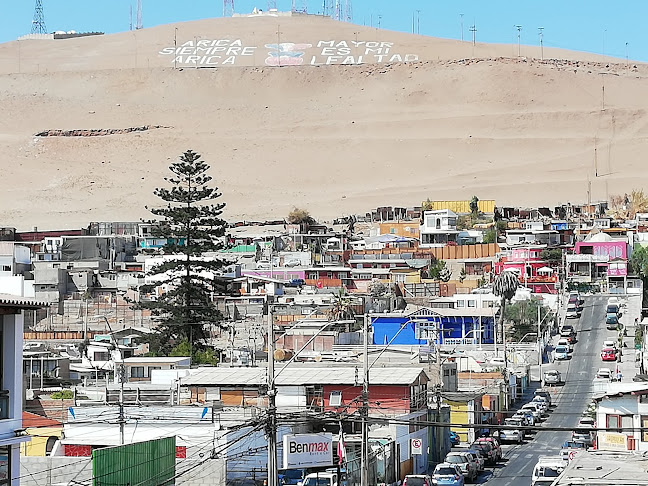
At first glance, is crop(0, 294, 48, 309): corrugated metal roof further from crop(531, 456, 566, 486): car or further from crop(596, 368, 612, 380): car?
crop(596, 368, 612, 380): car

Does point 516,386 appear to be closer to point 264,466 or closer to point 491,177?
point 264,466

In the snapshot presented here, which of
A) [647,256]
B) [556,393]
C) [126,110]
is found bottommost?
[556,393]

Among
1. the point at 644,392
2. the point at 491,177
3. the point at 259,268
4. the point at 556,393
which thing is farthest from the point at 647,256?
the point at 491,177

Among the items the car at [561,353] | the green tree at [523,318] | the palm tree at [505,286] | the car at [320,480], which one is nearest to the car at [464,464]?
the car at [320,480]

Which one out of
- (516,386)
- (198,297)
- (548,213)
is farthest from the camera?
(548,213)

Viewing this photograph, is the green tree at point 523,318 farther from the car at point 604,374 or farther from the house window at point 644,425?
the house window at point 644,425

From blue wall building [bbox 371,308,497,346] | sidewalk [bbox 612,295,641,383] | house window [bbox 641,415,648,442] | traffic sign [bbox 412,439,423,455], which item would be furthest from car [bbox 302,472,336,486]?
blue wall building [bbox 371,308,497,346]
